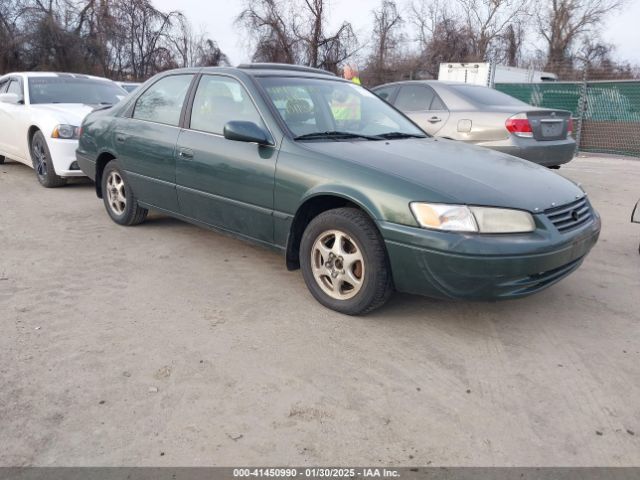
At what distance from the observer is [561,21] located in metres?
38.8

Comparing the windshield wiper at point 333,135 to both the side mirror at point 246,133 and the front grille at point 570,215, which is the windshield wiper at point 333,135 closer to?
the side mirror at point 246,133

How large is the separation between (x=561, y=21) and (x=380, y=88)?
36765mm

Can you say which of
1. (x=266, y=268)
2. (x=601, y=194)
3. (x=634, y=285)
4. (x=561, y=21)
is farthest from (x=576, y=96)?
(x=561, y=21)

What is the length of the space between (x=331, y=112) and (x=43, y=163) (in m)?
4.82

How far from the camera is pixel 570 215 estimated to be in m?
3.30

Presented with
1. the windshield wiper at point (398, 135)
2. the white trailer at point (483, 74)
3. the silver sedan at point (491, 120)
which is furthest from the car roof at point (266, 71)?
the white trailer at point (483, 74)

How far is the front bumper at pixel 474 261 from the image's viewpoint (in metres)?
2.88

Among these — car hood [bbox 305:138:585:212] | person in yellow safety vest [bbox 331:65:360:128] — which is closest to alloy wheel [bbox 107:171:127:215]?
person in yellow safety vest [bbox 331:65:360:128]

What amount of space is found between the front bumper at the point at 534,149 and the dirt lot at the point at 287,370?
2.70 m

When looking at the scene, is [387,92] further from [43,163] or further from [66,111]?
[43,163]

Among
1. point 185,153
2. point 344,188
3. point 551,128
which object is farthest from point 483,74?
point 344,188

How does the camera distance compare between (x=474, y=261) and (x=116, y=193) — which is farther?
(x=116, y=193)

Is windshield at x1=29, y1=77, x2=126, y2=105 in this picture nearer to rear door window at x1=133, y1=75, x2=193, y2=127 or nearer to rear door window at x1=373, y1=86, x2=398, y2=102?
rear door window at x1=133, y1=75, x2=193, y2=127

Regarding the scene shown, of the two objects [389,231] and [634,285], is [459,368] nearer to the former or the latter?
[389,231]
